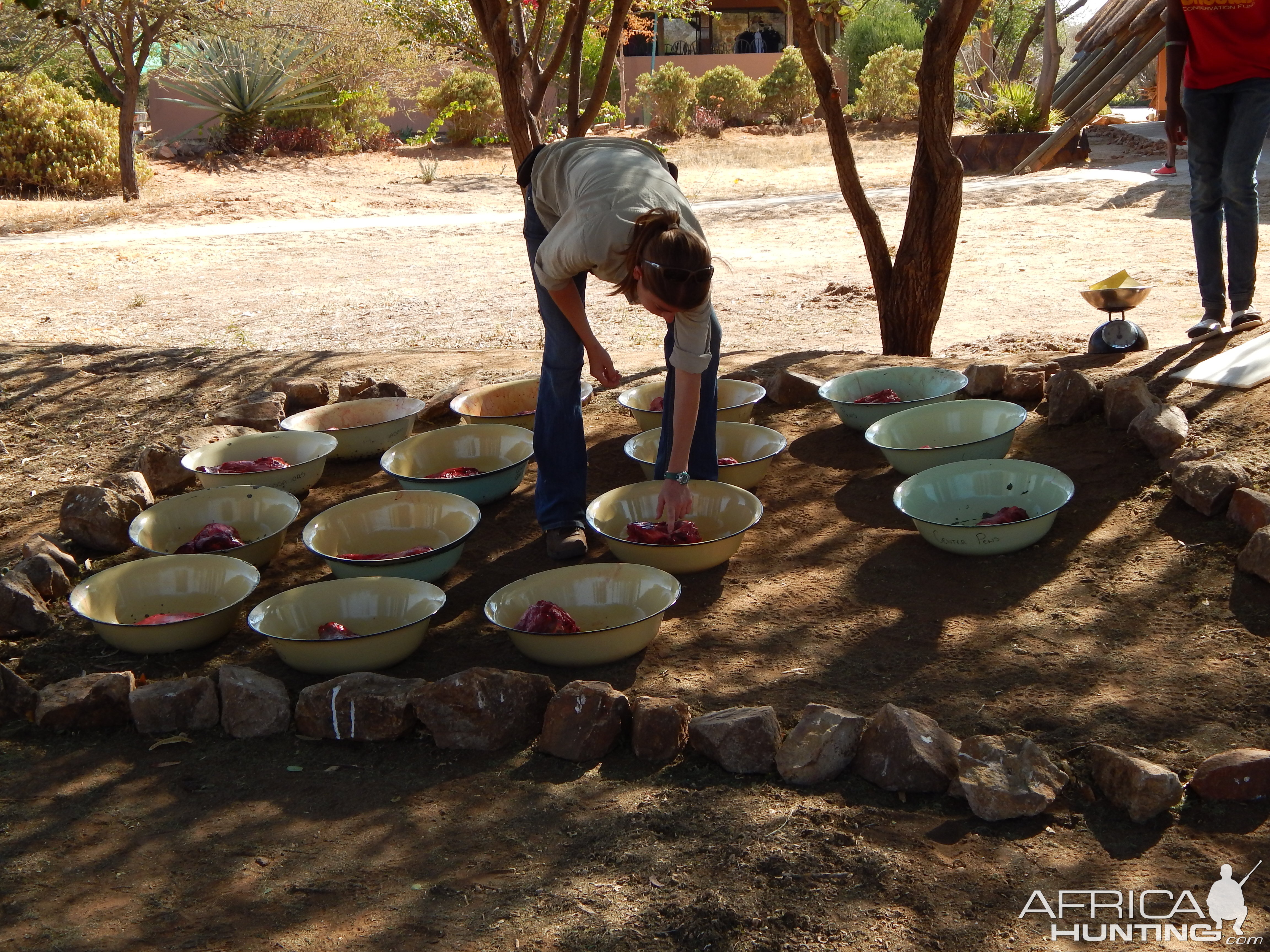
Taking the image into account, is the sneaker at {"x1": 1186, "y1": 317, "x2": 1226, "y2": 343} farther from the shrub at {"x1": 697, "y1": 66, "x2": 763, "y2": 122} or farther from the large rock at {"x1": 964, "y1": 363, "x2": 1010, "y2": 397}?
the shrub at {"x1": 697, "y1": 66, "x2": 763, "y2": 122}

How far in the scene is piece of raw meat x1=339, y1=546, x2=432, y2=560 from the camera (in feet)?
10.8

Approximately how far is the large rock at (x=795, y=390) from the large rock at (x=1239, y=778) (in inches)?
102

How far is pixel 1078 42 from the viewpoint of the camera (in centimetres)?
1808

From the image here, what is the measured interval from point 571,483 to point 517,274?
21.8 feet

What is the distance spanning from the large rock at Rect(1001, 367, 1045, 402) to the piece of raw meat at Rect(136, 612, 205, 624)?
2.97 m

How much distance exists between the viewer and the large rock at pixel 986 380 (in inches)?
168

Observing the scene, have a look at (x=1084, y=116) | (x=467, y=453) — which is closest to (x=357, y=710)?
(x=467, y=453)

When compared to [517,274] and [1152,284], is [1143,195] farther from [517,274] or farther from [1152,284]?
[517,274]

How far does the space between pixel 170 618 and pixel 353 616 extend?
49cm

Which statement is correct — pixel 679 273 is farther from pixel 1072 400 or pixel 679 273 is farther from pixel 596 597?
pixel 1072 400

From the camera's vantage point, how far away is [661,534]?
10.5ft

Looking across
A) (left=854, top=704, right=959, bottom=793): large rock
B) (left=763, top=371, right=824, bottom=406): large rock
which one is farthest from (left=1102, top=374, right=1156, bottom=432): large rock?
(left=854, top=704, right=959, bottom=793): large rock

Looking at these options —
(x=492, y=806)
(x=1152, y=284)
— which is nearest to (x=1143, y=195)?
(x=1152, y=284)

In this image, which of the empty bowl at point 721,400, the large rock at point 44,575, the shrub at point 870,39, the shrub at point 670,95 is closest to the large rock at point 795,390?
the empty bowl at point 721,400
